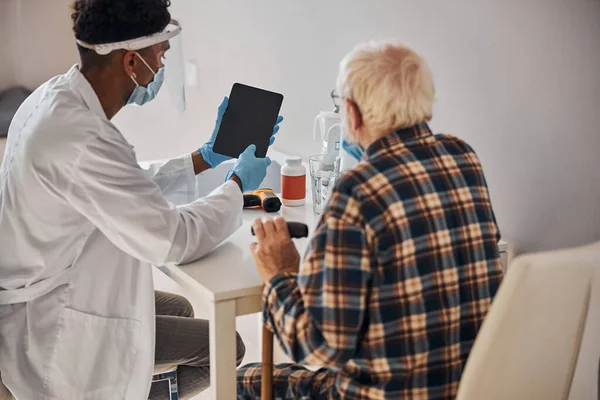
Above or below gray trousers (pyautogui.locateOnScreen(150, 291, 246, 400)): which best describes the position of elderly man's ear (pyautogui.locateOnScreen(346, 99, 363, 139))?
above

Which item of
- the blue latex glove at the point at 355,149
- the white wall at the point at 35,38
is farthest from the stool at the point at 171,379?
the white wall at the point at 35,38

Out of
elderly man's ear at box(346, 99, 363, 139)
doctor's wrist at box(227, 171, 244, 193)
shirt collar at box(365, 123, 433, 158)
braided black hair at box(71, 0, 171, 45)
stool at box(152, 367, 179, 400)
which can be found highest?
braided black hair at box(71, 0, 171, 45)

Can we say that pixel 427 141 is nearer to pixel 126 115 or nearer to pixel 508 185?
pixel 508 185

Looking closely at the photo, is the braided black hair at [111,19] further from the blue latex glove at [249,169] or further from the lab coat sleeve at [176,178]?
the lab coat sleeve at [176,178]

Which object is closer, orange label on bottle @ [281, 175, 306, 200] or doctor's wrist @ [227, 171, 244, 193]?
doctor's wrist @ [227, 171, 244, 193]

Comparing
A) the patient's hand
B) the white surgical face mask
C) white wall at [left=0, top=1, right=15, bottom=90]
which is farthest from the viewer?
white wall at [left=0, top=1, right=15, bottom=90]

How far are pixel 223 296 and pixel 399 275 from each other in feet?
1.25

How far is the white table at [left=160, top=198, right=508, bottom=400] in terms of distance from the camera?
4.59ft

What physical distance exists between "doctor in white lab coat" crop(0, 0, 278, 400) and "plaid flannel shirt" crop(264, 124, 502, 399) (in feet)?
1.29

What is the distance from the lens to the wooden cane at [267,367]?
1389 mm

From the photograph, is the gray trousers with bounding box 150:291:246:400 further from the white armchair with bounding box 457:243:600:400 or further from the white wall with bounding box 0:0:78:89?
the white wall with bounding box 0:0:78:89

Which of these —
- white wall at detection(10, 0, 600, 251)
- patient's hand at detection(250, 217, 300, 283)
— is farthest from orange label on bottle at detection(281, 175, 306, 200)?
patient's hand at detection(250, 217, 300, 283)

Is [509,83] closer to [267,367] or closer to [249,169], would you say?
[249,169]

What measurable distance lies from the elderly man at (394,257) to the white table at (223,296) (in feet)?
0.48
